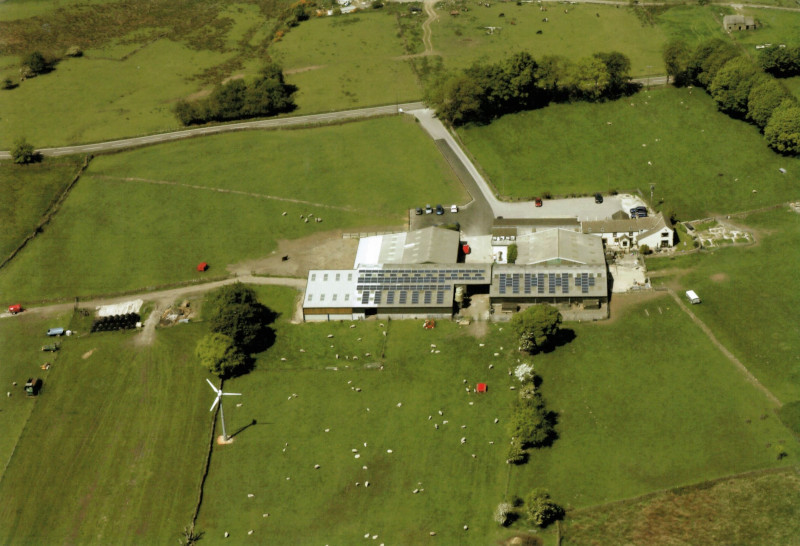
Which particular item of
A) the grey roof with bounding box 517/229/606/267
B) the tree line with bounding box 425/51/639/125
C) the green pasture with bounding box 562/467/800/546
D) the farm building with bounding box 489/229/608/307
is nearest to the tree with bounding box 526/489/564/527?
the green pasture with bounding box 562/467/800/546

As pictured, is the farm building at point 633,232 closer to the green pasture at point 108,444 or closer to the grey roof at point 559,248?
the grey roof at point 559,248

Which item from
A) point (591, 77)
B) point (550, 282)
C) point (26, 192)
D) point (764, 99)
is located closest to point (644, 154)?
point (591, 77)

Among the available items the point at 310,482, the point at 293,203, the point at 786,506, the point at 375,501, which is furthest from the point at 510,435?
the point at 293,203

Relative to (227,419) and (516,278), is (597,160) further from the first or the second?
(227,419)

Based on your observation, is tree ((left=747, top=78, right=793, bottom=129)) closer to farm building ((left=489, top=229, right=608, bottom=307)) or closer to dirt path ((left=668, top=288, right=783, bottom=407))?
farm building ((left=489, top=229, right=608, bottom=307))

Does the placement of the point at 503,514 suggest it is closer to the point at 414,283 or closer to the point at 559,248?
the point at 414,283

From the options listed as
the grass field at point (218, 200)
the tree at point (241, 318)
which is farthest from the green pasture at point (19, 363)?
the tree at point (241, 318)
